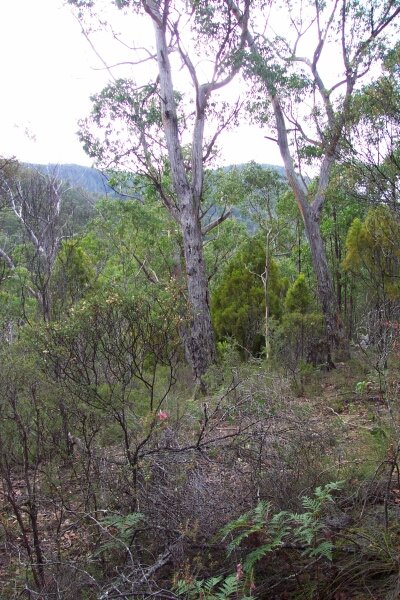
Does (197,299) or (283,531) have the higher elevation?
(197,299)

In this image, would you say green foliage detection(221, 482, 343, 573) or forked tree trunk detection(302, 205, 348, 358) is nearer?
green foliage detection(221, 482, 343, 573)

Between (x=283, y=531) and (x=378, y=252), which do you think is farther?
(x=378, y=252)

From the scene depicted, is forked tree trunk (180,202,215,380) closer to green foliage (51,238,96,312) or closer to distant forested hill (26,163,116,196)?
green foliage (51,238,96,312)

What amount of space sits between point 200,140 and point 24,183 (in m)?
4.08

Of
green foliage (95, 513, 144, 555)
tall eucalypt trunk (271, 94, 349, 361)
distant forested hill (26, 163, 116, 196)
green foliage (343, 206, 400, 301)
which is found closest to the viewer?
green foliage (95, 513, 144, 555)

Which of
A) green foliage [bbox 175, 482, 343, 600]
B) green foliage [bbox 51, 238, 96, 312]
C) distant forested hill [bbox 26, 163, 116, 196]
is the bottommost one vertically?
green foliage [bbox 175, 482, 343, 600]

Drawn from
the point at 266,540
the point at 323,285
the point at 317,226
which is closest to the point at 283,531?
the point at 266,540

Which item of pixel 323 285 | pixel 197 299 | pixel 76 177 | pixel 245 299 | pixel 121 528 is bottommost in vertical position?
pixel 121 528

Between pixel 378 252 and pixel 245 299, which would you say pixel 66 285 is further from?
pixel 378 252

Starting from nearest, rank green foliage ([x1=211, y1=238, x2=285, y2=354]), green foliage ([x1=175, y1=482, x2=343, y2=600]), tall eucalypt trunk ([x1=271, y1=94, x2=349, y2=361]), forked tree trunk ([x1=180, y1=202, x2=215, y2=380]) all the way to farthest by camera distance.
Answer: green foliage ([x1=175, y1=482, x2=343, y2=600])
forked tree trunk ([x1=180, y1=202, x2=215, y2=380])
tall eucalypt trunk ([x1=271, y1=94, x2=349, y2=361])
green foliage ([x1=211, y1=238, x2=285, y2=354])

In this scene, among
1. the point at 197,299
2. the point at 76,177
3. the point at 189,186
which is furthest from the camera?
the point at 76,177

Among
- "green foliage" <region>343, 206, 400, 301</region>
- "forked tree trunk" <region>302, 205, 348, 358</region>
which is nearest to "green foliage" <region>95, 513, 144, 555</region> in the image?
"green foliage" <region>343, 206, 400, 301</region>

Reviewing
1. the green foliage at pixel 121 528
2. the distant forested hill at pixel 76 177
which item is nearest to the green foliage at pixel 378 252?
the distant forested hill at pixel 76 177

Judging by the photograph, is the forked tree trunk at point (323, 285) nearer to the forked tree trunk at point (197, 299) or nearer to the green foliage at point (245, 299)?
the green foliage at point (245, 299)
